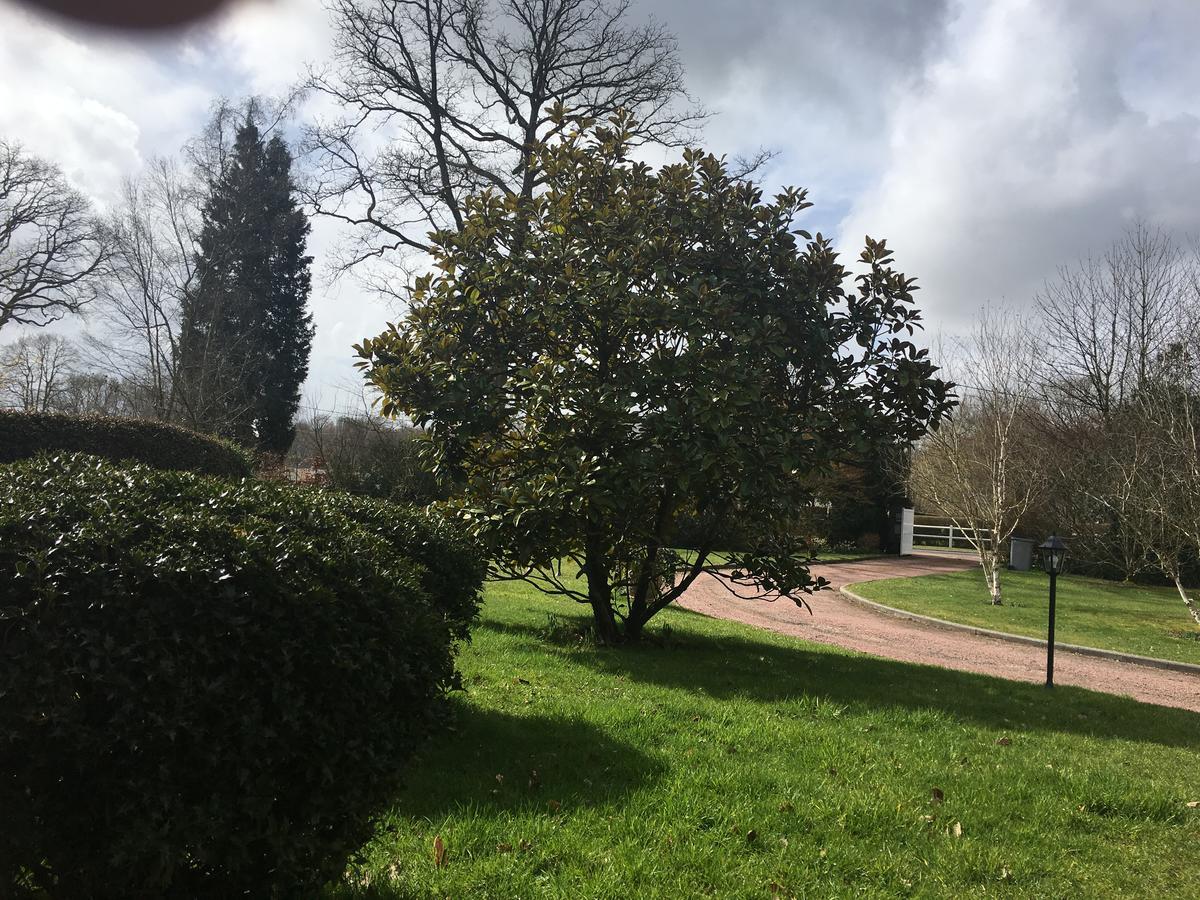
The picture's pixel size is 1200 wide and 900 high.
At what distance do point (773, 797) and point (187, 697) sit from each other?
2897 mm

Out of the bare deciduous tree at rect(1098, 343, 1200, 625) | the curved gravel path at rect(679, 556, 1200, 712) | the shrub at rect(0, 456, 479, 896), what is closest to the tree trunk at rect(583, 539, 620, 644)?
the curved gravel path at rect(679, 556, 1200, 712)

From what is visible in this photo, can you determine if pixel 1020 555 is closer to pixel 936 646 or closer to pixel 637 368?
pixel 936 646

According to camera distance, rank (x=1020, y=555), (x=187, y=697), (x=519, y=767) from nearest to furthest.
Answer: (x=187, y=697)
(x=519, y=767)
(x=1020, y=555)

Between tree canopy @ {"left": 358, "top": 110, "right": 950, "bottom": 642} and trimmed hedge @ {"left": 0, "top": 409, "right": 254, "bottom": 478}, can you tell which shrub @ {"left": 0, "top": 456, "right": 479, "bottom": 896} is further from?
trimmed hedge @ {"left": 0, "top": 409, "right": 254, "bottom": 478}

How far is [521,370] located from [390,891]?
18.4ft

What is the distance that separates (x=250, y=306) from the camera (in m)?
29.4

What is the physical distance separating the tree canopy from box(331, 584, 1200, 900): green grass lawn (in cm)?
182

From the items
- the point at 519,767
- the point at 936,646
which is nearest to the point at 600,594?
the point at 519,767

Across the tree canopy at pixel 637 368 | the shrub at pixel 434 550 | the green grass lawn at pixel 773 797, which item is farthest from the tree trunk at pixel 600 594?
the shrub at pixel 434 550

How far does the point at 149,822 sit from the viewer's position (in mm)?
2074

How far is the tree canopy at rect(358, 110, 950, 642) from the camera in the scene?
718 centimetres

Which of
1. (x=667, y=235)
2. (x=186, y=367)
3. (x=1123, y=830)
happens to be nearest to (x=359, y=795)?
(x=1123, y=830)

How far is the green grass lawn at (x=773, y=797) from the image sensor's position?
3125 mm

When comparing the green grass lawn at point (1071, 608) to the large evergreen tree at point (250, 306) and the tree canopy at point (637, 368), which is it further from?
the large evergreen tree at point (250, 306)
